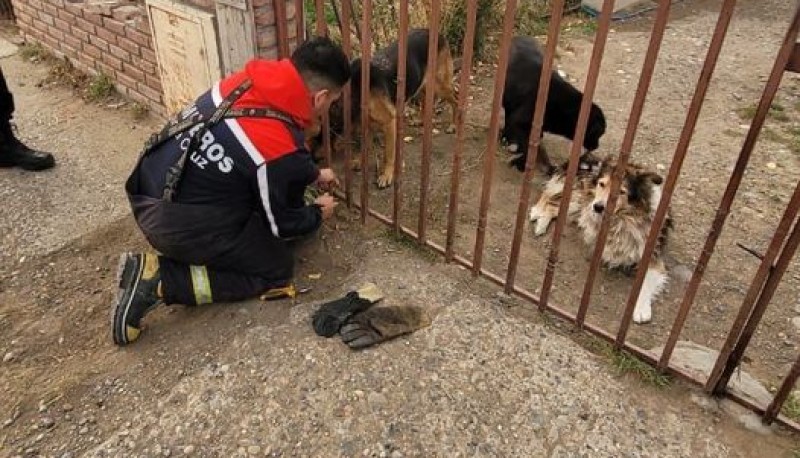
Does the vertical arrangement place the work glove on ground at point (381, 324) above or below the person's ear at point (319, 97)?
below

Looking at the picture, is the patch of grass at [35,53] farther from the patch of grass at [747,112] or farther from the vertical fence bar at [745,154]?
the patch of grass at [747,112]

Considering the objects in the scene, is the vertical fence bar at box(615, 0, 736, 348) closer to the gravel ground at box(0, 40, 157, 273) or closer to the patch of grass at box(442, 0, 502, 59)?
the gravel ground at box(0, 40, 157, 273)

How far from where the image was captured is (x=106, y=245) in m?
3.46

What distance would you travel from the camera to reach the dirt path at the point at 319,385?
2.34m

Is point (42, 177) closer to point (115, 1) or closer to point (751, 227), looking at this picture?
point (115, 1)

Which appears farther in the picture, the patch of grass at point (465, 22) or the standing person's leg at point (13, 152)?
the patch of grass at point (465, 22)

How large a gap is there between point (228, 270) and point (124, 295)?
47 cm

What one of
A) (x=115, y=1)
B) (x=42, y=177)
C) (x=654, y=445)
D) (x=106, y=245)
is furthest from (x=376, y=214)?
(x=115, y=1)

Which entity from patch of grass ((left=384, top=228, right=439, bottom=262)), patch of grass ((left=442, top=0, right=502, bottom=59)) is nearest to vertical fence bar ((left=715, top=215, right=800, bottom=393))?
patch of grass ((left=384, top=228, right=439, bottom=262))

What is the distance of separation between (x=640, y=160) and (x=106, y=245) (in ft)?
12.4

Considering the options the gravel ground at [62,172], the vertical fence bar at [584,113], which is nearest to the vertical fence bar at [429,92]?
the vertical fence bar at [584,113]

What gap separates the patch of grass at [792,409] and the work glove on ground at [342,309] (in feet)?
5.97

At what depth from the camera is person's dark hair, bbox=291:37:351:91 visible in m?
2.70

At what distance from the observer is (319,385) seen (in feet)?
8.28
